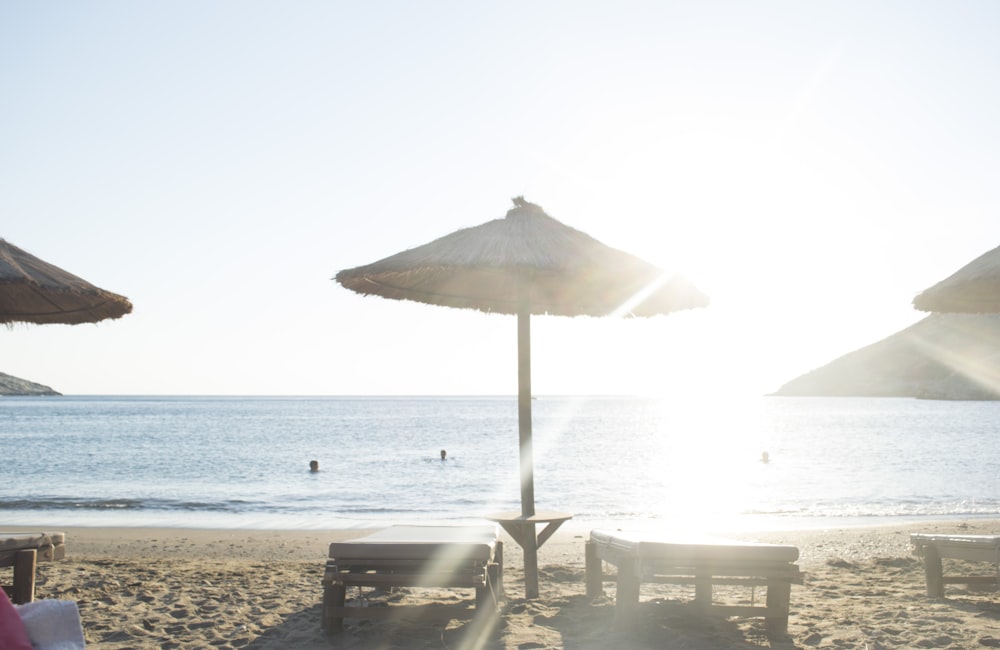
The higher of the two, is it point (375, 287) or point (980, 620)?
point (375, 287)

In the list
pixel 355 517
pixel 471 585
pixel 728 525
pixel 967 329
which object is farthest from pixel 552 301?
pixel 967 329

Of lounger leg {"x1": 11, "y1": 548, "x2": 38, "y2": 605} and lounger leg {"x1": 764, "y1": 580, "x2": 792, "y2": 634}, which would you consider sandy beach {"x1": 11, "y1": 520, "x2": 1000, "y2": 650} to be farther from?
lounger leg {"x1": 11, "y1": 548, "x2": 38, "y2": 605}

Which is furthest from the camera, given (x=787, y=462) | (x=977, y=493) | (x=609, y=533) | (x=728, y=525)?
(x=787, y=462)

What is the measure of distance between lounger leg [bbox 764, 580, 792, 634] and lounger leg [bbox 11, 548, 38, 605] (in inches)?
176

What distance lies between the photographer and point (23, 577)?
4.74 m

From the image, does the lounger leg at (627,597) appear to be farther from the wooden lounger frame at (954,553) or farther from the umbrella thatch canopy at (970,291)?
the umbrella thatch canopy at (970,291)

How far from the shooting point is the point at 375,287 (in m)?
6.76

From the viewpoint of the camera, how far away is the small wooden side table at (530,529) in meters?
5.97

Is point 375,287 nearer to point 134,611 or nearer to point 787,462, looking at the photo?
point 134,611

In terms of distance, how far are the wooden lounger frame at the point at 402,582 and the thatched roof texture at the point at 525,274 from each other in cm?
214

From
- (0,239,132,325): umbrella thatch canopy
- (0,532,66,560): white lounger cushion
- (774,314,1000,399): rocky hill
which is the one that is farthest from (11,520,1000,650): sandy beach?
(774,314,1000,399): rocky hill

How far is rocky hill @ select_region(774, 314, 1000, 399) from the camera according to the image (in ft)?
424

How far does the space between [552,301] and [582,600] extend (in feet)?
8.97

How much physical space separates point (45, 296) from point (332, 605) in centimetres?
346
